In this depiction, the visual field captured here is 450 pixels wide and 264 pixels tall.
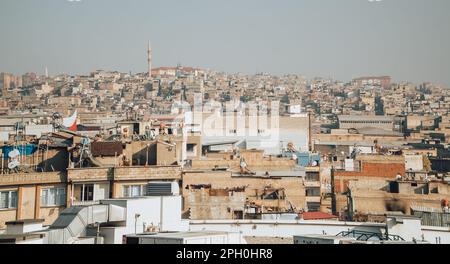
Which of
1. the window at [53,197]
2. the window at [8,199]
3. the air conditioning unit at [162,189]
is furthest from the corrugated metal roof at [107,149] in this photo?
the air conditioning unit at [162,189]

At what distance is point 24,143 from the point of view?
8180 mm

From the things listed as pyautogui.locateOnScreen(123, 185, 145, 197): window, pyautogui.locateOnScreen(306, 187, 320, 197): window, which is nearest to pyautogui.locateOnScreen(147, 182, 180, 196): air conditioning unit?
pyautogui.locateOnScreen(123, 185, 145, 197): window

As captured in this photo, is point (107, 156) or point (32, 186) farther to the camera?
point (107, 156)

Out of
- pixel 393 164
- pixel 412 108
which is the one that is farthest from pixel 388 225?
pixel 412 108

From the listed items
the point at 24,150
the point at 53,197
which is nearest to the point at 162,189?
the point at 53,197

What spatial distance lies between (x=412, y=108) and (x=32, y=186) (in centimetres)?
3683

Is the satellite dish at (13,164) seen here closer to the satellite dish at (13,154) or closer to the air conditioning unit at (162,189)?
the satellite dish at (13,154)

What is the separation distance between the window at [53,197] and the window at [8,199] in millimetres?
315

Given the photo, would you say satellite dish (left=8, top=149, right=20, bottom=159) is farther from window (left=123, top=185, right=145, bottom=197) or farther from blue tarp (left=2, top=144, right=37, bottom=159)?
window (left=123, top=185, right=145, bottom=197)

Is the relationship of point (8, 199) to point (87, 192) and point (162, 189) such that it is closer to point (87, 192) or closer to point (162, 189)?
point (87, 192)

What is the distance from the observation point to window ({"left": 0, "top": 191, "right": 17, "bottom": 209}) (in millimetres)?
6727

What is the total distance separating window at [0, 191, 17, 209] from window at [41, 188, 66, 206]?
315mm
